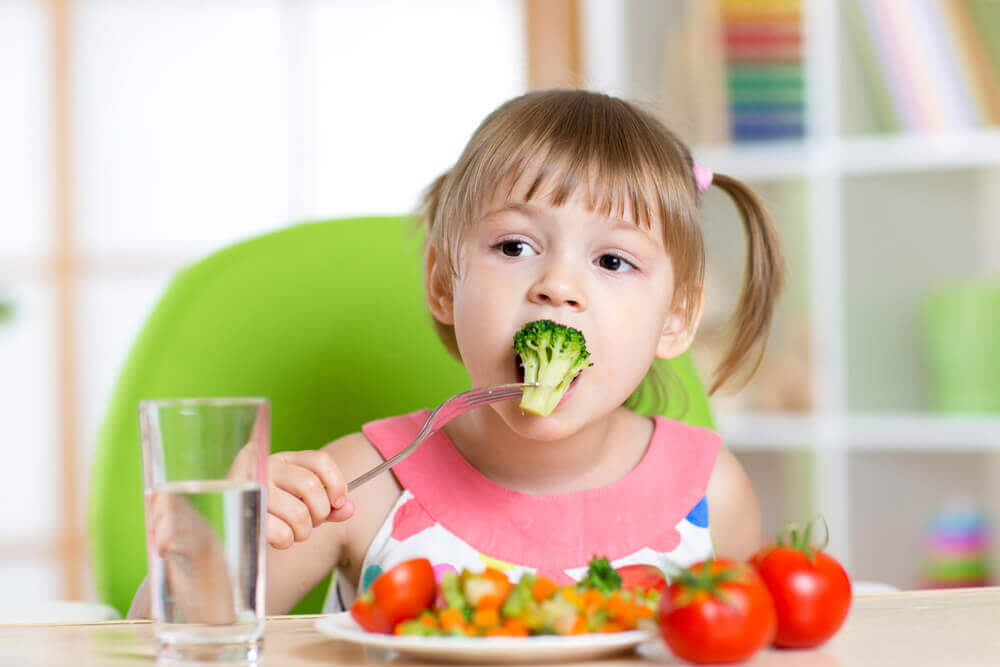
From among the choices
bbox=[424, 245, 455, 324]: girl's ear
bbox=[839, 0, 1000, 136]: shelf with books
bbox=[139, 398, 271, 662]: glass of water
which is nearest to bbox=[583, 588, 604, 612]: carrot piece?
bbox=[139, 398, 271, 662]: glass of water

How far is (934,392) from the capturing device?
104 inches

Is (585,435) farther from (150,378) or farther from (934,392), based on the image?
(934,392)

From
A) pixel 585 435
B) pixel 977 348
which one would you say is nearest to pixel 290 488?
pixel 585 435

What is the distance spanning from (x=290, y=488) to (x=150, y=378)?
511 mm

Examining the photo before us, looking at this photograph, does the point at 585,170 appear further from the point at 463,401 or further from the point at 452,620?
the point at 452,620

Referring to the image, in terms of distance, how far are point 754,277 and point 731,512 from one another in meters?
0.28

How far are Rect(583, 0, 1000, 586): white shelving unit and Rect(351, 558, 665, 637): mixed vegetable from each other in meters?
2.06

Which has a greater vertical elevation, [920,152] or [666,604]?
[920,152]

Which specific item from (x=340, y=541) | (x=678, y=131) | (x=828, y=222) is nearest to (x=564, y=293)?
(x=340, y=541)

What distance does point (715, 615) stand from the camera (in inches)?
22.5

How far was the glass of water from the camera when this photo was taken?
1.92ft

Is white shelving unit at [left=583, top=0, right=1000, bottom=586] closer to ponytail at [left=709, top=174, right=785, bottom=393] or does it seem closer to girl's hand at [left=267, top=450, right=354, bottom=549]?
ponytail at [left=709, top=174, right=785, bottom=393]

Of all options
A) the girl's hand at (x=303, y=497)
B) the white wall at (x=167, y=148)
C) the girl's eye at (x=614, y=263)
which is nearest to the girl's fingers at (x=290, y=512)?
the girl's hand at (x=303, y=497)

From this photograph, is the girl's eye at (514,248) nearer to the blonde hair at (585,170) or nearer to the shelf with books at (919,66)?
the blonde hair at (585,170)
